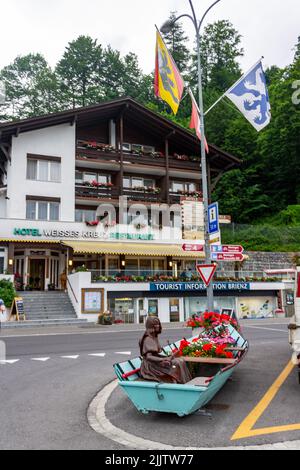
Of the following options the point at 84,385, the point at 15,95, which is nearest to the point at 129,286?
the point at 84,385

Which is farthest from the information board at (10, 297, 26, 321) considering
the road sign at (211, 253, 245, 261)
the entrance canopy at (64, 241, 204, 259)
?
the road sign at (211, 253, 245, 261)

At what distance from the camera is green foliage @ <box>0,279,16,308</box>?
83.3 ft

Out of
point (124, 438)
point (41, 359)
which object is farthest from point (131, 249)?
point (124, 438)

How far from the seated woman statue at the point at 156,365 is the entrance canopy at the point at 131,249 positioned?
21.4m

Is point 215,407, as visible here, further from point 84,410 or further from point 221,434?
point 84,410

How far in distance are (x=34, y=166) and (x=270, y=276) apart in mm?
20502

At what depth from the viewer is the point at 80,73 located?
65312 millimetres

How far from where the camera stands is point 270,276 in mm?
32094

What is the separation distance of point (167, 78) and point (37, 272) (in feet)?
68.6

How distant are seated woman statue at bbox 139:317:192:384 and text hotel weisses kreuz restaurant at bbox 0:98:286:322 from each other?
20230 mm

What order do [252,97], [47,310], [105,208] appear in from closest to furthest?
[252,97]
[47,310]
[105,208]

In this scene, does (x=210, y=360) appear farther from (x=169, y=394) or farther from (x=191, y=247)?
(x=191, y=247)
